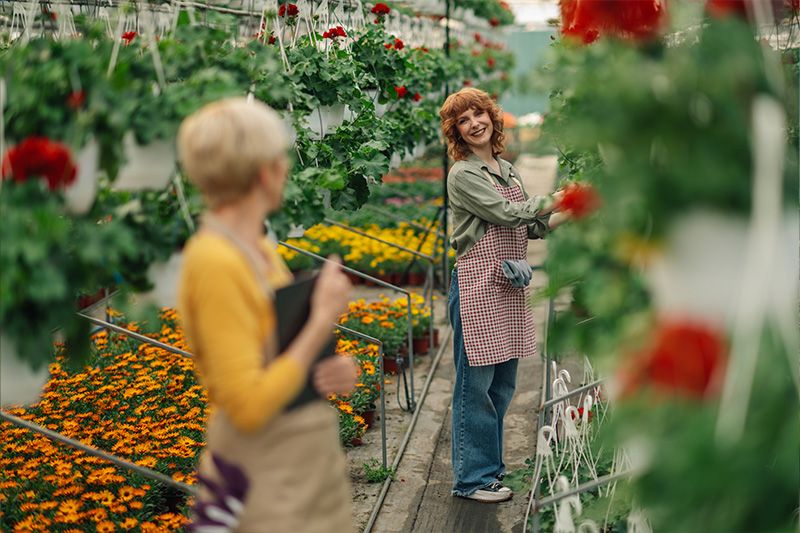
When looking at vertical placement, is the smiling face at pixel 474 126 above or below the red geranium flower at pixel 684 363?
above

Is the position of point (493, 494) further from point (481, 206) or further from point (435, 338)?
point (435, 338)

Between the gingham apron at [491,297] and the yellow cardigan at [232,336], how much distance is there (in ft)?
6.15

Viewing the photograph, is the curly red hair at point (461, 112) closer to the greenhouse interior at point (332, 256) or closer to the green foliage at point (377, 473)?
the greenhouse interior at point (332, 256)

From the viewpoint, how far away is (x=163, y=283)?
1.80 meters

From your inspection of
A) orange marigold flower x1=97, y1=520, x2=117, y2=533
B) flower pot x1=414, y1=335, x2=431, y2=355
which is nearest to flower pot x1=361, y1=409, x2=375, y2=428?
flower pot x1=414, y1=335, x2=431, y2=355

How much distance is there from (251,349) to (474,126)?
2.04m

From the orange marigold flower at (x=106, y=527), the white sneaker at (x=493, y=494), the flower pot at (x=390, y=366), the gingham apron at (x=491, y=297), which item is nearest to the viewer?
the orange marigold flower at (x=106, y=527)

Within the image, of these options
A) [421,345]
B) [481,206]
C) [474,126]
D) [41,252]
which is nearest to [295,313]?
[41,252]

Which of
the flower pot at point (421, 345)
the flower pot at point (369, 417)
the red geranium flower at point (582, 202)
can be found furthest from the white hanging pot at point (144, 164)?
the flower pot at point (421, 345)

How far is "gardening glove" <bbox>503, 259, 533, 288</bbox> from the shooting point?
3273mm

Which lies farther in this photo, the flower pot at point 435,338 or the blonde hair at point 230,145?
the flower pot at point 435,338

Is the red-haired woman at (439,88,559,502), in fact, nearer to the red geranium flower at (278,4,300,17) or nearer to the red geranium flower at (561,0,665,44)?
the red geranium flower at (278,4,300,17)

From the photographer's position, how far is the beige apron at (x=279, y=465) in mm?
1555

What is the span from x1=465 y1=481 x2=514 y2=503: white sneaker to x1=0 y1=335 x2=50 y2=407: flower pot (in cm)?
209
